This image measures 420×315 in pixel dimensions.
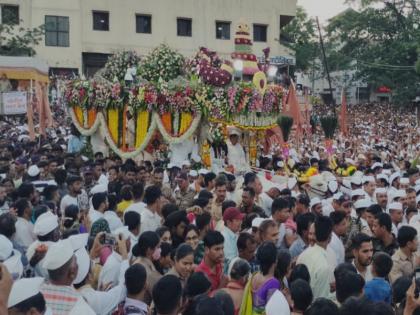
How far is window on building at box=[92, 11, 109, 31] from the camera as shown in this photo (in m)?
32.5

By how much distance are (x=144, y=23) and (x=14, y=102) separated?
1881 cm

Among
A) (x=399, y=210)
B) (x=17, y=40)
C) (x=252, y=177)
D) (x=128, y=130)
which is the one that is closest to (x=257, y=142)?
(x=128, y=130)

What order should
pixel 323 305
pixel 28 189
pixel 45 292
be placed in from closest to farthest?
pixel 323 305 < pixel 45 292 < pixel 28 189

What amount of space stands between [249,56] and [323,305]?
39.6 feet

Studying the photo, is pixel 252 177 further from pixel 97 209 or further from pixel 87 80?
pixel 87 80

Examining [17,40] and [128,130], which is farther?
[17,40]

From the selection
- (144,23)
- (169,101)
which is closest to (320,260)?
(169,101)

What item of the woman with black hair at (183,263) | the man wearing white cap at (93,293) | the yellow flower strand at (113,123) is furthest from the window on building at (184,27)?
the man wearing white cap at (93,293)

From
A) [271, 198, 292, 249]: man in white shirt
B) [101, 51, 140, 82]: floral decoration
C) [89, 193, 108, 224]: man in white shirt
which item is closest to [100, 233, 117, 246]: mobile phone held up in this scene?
[89, 193, 108, 224]: man in white shirt

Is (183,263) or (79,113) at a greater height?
(79,113)

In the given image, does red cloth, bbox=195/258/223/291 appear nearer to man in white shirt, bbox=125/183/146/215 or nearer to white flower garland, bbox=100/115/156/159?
man in white shirt, bbox=125/183/146/215

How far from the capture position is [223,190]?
7.50m

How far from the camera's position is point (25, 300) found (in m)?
3.26

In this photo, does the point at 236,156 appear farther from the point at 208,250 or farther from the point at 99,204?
the point at 208,250
